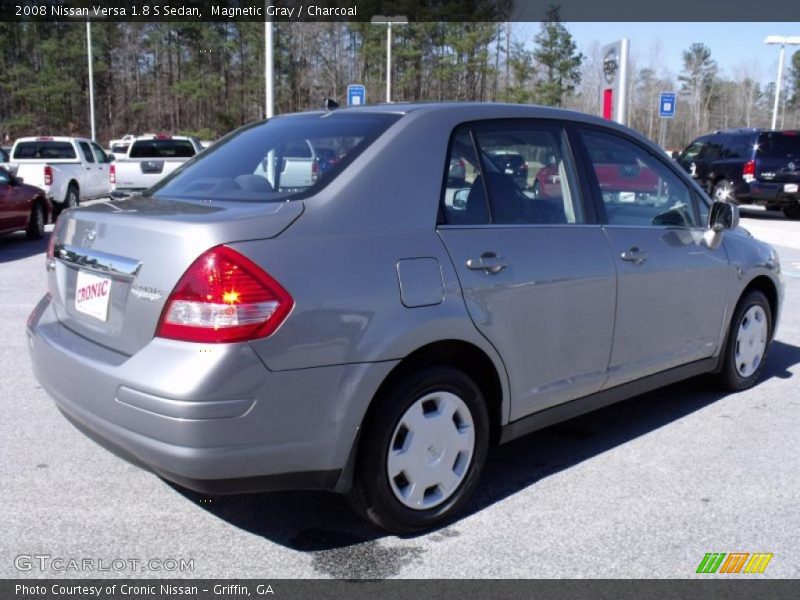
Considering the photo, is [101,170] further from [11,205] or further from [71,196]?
[11,205]

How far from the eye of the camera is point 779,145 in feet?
59.1

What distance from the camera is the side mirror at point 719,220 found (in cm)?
452

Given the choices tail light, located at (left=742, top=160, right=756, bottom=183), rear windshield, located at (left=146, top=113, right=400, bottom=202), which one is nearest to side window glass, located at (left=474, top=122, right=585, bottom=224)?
rear windshield, located at (left=146, top=113, right=400, bottom=202)

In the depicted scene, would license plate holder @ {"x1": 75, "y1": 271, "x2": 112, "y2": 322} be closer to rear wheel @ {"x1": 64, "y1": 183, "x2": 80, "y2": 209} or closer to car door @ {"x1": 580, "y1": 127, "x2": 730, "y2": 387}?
car door @ {"x1": 580, "y1": 127, "x2": 730, "y2": 387}

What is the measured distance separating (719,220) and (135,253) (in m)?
3.27

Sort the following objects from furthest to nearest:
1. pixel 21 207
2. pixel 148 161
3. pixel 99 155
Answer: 1. pixel 99 155
2. pixel 148 161
3. pixel 21 207

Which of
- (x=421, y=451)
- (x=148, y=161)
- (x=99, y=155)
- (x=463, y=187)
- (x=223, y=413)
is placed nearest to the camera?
(x=223, y=413)

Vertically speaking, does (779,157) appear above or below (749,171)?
above

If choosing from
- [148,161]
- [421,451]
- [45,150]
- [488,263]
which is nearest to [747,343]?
[488,263]

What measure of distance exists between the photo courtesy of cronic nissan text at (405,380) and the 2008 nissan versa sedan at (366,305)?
11 millimetres

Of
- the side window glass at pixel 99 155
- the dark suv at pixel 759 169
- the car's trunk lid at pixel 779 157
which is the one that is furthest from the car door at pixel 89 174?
the car's trunk lid at pixel 779 157

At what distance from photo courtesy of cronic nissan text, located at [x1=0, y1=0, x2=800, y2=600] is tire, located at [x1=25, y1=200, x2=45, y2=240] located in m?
8.88

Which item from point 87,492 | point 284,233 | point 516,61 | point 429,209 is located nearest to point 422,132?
point 429,209

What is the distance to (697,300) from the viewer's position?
4465mm
